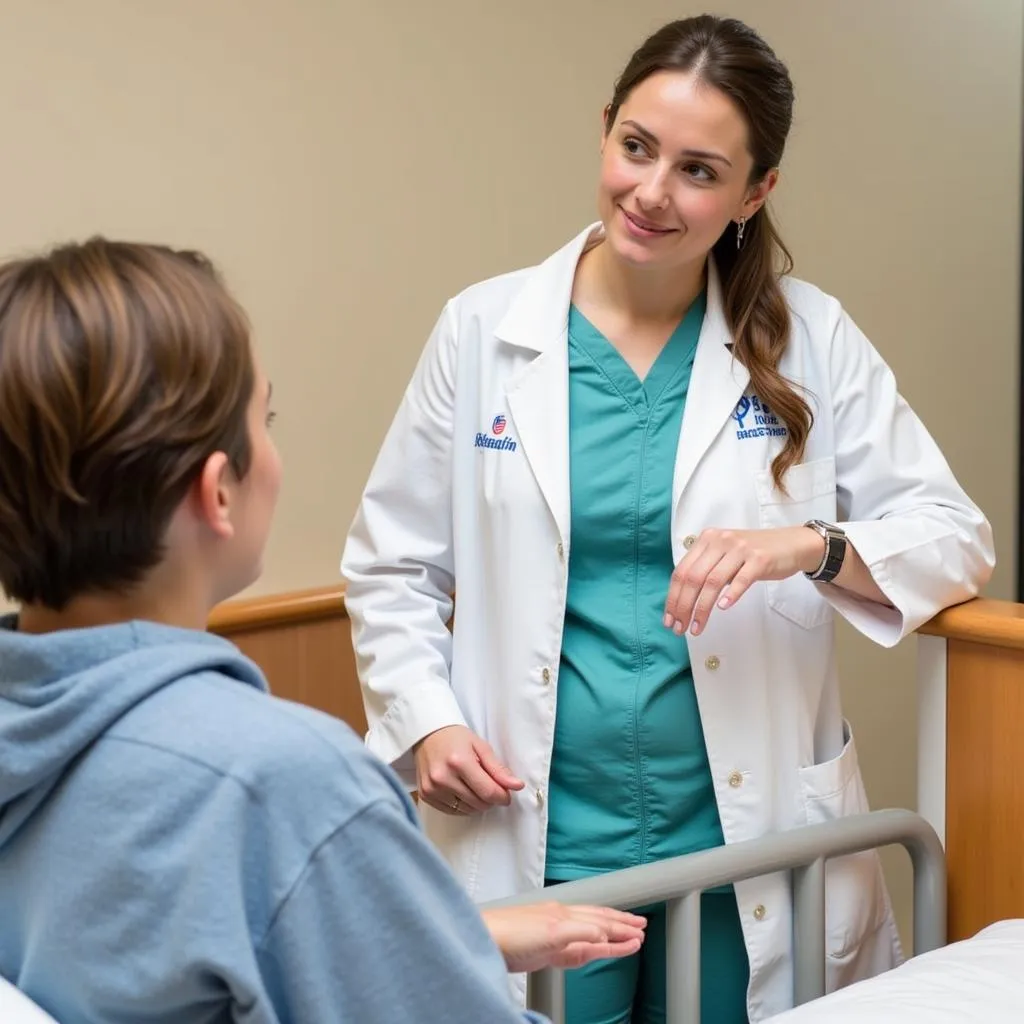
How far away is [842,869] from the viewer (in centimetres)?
175

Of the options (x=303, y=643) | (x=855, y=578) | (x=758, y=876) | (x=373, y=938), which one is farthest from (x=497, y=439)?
(x=373, y=938)

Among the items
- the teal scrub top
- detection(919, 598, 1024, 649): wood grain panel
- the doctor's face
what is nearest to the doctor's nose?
the doctor's face

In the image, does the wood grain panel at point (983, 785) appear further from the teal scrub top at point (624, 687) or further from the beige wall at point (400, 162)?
the beige wall at point (400, 162)

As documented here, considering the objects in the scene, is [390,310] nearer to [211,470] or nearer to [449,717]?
[449,717]

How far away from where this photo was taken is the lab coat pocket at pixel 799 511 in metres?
1.70

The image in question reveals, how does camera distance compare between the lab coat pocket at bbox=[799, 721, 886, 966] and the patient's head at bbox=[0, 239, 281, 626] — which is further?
the lab coat pocket at bbox=[799, 721, 886, 966]

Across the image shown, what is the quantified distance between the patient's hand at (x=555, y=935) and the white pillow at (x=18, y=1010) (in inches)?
12.7

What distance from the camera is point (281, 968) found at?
83 cm

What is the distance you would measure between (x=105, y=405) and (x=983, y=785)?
4.35ft


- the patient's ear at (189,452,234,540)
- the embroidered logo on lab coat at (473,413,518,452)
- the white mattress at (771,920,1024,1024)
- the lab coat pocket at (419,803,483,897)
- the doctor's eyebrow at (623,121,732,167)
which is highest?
the doctor's eyebrow at (623,121,732,167)

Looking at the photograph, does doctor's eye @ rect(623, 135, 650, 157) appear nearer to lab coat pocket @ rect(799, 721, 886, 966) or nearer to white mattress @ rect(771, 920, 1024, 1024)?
lab coat pocket @ rect(799, 721, 886, 966)

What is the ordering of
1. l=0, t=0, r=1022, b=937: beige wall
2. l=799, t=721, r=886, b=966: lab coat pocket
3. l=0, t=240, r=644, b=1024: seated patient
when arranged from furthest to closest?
1. l=0, t=0, r=1022, b=937: beige wall
2. l=799, t=721, r=886, b=966: lab coat pocket
3. l=0, t=240, r=644, b=1024: seated patient

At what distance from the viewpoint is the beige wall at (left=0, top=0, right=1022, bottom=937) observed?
7.06 feet

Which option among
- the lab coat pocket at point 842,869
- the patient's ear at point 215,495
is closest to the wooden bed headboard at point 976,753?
the lab coat pocket at point 842,869
